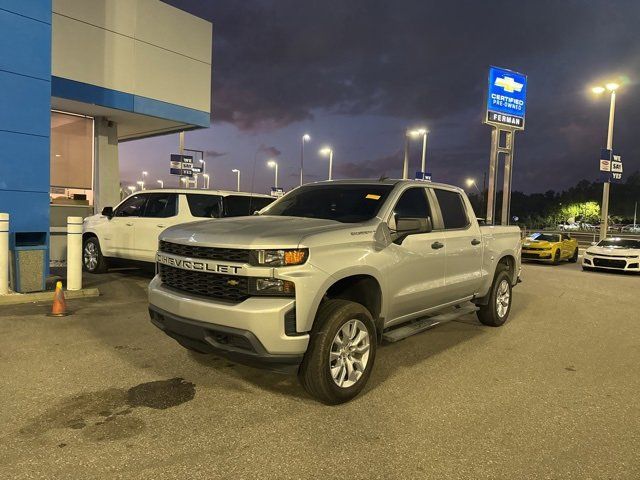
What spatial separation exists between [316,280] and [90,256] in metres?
9.05

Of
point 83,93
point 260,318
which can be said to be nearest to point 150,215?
point 83,93

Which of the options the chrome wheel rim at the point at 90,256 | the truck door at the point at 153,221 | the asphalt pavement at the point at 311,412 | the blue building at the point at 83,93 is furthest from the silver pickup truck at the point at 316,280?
the chrome wheel rim at the point at 90,256

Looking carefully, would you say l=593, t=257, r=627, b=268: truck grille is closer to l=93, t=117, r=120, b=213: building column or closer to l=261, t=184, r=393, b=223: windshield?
l=261, t=184, r=393, b=223: windshield

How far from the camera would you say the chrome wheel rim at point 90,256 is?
11.2 meters

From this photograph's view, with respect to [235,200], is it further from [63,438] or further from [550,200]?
[550,200]

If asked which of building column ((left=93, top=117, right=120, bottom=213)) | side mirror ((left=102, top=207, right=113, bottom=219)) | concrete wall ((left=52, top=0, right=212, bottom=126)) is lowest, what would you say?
side mirror ((left=102, top=207, right=113, bottom=219))

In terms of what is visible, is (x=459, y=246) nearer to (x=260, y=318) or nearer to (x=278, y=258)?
(x=278, y=258)

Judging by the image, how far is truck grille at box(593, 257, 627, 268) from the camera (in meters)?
15.8

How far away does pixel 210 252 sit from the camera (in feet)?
13.3

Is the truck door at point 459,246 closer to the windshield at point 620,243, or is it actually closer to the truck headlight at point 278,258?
the truck headlight at point 278,258

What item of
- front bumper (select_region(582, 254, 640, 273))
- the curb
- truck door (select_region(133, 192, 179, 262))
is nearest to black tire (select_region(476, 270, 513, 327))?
truck door (select_region(133, 192, 179, 262))

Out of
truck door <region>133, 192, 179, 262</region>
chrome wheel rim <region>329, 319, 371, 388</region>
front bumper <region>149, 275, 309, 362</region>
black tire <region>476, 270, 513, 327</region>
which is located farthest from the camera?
truck door <region>133, 192, 179, 262</region>

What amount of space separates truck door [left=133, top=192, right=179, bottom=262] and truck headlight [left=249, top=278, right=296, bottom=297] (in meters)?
6.69

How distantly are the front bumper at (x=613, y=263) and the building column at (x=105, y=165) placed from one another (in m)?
16.2
